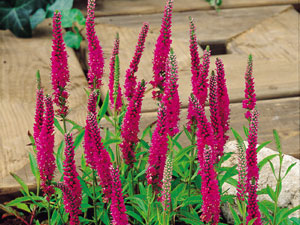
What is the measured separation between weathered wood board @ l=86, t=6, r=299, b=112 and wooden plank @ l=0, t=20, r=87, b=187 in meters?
0.23

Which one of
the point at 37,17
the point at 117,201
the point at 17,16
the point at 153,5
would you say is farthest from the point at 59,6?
the point at 117,201

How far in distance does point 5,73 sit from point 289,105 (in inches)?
Answer: 72.6

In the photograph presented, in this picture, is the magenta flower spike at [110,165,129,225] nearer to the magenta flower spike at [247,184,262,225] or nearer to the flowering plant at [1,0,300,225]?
the flowering plant at [1,0,300,225]

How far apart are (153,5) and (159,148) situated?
9.84 feet

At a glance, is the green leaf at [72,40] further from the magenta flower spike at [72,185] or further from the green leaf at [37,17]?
the magenta flower spike at [72,185]

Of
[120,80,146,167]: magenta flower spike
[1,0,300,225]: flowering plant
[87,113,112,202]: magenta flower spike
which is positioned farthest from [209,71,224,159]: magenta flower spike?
[87,113,112,202]: magenta flower spike

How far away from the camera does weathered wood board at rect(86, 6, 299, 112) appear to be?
3514 millimetres

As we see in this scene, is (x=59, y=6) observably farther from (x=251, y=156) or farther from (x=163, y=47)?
(x=251, y=156)

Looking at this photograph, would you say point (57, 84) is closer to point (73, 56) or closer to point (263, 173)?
point (263, 173)

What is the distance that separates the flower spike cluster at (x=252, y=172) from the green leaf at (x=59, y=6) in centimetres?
281

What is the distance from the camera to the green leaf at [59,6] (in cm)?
424

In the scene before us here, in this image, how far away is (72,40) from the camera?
396 cm

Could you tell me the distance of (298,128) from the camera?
3.15 m

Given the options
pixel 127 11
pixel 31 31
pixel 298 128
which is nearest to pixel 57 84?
pixel 298 128
